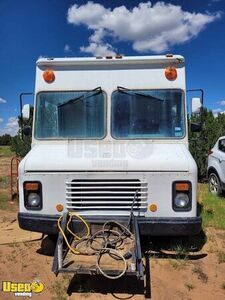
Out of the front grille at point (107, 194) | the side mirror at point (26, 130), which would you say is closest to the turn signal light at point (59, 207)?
the front grille at point (107, 194)

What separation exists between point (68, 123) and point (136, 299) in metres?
2.80

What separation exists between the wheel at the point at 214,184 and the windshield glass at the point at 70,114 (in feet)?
18.3

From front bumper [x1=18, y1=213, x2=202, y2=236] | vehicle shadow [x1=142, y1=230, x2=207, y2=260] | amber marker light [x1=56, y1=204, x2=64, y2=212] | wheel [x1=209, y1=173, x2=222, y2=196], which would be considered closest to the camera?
front bumper [x1=18, y1=213, x2=202, y2=236]

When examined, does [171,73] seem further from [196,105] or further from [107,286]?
[107,286]

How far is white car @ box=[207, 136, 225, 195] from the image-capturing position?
9.93m

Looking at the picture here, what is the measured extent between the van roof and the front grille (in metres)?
2.04

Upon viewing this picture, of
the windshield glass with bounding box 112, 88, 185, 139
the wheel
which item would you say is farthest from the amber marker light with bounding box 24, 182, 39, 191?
the wheel

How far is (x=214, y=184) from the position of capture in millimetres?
10594

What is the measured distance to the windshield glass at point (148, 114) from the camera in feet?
18.9

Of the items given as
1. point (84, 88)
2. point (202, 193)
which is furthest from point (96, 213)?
point (202, 193)

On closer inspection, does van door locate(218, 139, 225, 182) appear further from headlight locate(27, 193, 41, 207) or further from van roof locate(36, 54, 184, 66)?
headlight locate(27, 193, 41, 207)

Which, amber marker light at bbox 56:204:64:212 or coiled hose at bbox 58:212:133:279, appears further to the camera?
amber marker light at bbox 56:204:64:212

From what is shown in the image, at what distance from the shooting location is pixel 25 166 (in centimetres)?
507

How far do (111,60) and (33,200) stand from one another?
250cm
